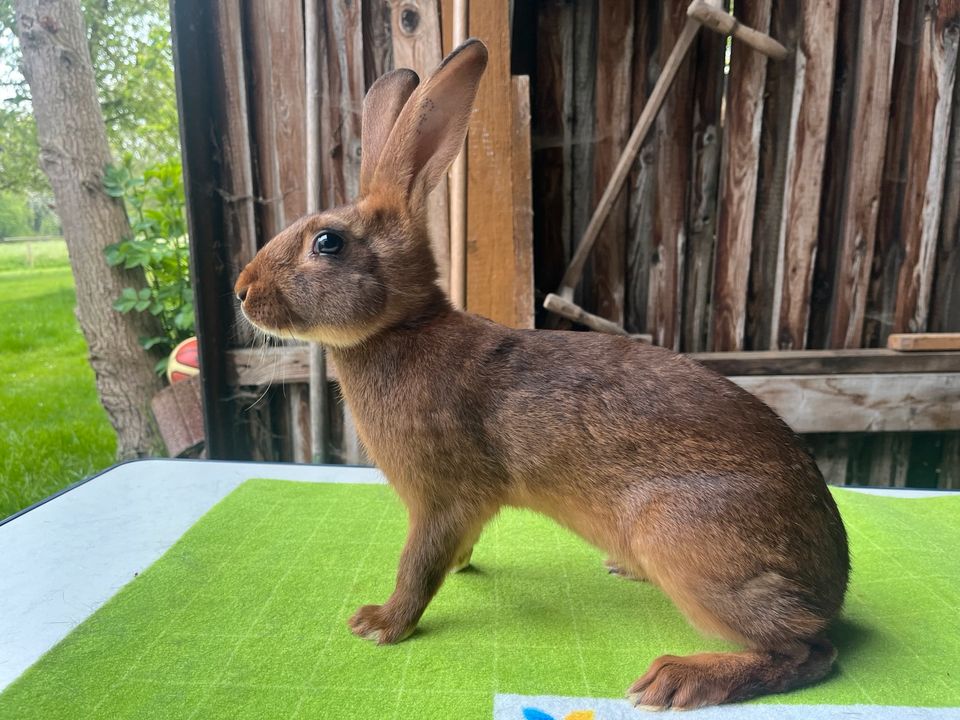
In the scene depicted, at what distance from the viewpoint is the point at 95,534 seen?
173cm

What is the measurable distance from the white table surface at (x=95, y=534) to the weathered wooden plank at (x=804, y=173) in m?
0.76

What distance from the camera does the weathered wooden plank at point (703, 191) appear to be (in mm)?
2414

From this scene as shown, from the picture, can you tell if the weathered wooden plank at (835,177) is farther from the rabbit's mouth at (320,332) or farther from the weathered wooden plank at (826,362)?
the rabbit's mouth at (320,332)

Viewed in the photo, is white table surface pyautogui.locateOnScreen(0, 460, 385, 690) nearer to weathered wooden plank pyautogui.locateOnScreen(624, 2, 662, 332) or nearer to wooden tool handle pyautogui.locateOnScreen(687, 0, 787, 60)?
weathered wooden plank pyautogui.locateOnScreen(624, 2, 662, 332)

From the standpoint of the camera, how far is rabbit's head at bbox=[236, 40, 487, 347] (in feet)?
4.10

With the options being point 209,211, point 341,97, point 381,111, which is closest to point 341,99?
point 341,97

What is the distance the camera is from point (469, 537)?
1.33 metres

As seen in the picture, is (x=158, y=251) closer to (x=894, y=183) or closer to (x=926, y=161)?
(x=894, y=183)

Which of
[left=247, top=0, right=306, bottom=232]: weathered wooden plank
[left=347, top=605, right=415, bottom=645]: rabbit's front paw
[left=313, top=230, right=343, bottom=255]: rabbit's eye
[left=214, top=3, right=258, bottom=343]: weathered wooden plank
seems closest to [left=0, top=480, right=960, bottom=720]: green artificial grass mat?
[left=347, top=605, right=415, bottom=645]: rabbit's front paw

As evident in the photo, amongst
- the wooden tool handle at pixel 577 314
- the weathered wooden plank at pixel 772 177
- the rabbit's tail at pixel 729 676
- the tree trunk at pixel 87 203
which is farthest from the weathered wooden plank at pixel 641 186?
the tree trunk at pixel 87 203

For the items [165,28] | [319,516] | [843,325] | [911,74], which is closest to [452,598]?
[319,516]

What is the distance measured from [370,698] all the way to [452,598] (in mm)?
381

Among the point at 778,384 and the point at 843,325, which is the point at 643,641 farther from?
the point at 843,325

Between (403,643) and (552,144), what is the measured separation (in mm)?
1894
